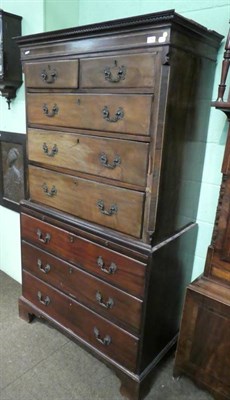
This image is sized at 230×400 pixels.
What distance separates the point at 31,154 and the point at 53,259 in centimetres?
59

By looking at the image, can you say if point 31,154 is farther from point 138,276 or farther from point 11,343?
point 11,343

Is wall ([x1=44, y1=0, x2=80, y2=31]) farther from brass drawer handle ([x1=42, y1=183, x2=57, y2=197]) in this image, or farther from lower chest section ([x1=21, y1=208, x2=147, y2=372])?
lower chest section ([x1=21, y1=208, x2=147, y2=372])

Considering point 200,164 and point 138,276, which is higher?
point 200,164

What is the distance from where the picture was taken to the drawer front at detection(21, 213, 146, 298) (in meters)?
1.30

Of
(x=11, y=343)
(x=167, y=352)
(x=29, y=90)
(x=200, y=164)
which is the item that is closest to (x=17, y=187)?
(x=29, y=90)

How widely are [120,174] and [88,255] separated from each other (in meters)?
0.46

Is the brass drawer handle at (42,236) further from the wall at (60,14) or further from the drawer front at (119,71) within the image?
the wall at (60,14)

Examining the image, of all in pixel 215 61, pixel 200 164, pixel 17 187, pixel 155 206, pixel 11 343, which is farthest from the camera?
pixel 17 187

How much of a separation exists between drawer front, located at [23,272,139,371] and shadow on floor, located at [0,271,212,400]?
7.0 inches

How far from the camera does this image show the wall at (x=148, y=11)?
4.49ft

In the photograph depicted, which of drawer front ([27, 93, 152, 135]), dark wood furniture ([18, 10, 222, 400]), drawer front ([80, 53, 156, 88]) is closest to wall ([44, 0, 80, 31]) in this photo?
dark wood furniture ([18, 10, 222, 400])

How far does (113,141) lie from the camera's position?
123 cm

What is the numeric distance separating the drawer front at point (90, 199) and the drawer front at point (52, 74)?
0.42 m

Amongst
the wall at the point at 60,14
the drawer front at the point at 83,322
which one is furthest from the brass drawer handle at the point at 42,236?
the wall at the point at 60,14
